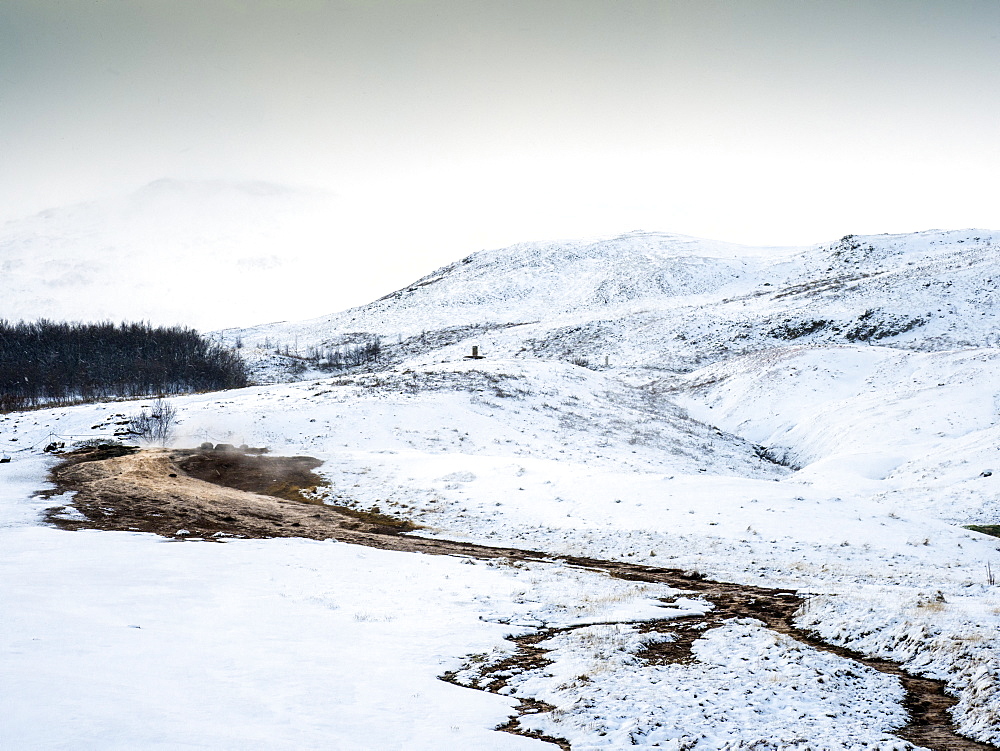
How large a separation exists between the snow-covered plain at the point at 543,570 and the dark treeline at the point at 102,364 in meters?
47.1

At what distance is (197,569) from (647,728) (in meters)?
9.92

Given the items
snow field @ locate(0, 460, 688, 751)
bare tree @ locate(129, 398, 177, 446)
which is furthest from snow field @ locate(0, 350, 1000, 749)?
bare tree @ locate(129, 398, 177, 446)

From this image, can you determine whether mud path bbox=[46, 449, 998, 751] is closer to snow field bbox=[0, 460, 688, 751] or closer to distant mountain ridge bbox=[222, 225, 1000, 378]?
snow field bbox=[0, 460, 688, 751]

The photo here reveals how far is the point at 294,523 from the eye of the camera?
18516 millimetres

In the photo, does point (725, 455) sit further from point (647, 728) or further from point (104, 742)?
point (104, 742)

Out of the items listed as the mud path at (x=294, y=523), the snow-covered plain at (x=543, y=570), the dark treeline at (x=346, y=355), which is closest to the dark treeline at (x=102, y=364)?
the dark treeline at (x=346, y=355)

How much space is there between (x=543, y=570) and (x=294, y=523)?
27.7 feet

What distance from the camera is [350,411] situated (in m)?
34.9

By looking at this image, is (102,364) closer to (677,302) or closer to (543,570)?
(677,302)

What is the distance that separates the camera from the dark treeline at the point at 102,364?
7575cm

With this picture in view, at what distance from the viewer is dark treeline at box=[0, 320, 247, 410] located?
7575 centimetres

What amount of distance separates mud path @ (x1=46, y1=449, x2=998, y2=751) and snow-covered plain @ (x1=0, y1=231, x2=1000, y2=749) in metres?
0.35

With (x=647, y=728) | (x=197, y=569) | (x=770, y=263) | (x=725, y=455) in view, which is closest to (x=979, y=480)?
(x=725, y=455)

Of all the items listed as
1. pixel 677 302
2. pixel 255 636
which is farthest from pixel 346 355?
pixel 255 636
